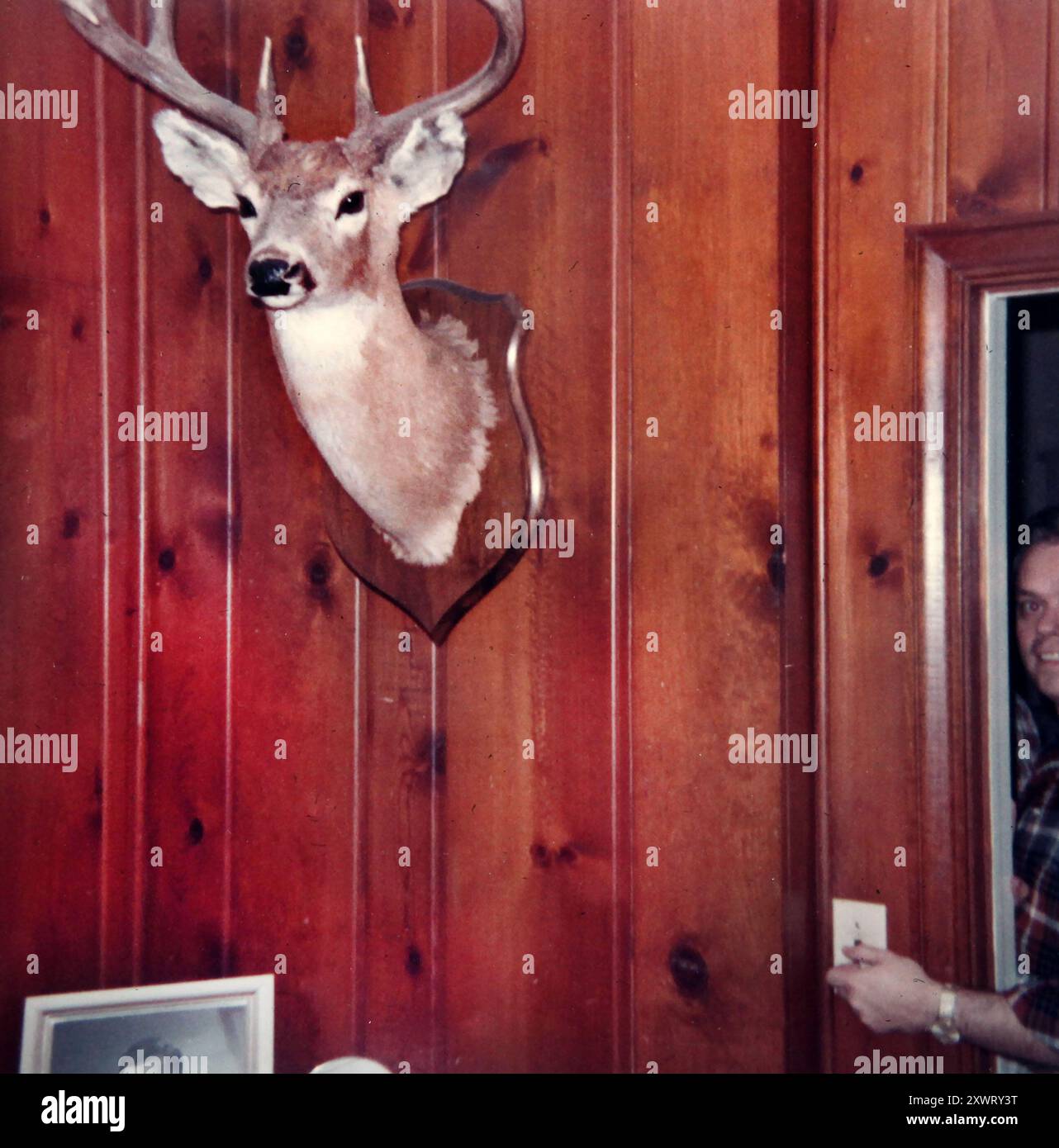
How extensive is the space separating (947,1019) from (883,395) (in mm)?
796

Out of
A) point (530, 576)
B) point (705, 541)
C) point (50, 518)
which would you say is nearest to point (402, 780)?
point (530, 576)

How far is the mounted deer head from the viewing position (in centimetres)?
125

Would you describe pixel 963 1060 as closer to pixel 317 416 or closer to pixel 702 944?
pixel 702 944

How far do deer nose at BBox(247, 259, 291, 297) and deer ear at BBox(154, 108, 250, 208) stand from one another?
0.19 metres

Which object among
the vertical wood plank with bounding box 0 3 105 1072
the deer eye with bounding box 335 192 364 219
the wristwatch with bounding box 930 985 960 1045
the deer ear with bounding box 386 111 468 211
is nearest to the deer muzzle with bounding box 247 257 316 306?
the deer eye with bounding box 335 192 364 219

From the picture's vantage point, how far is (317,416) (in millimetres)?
1321

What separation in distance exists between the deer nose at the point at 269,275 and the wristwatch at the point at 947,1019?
1226mm

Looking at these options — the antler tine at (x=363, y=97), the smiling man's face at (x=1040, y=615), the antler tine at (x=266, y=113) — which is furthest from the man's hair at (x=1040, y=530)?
the antler tine at (x=266, y=113)

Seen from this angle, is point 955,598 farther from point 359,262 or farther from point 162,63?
point 162,63

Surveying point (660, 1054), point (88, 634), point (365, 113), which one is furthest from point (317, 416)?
point (660, 1054)

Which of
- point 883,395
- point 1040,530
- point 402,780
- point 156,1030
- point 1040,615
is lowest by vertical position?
point 156,1030

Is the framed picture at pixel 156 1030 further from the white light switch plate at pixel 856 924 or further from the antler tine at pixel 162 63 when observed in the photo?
the antler tine at pixel 162 63

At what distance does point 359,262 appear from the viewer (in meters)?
1.27
